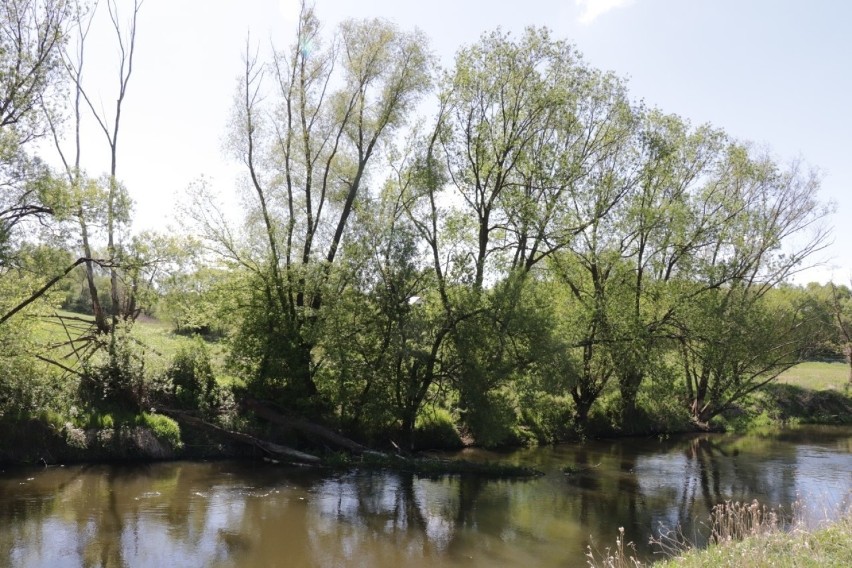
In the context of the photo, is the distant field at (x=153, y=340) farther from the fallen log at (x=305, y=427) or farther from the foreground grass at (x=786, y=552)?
the foreground grass at (x=786, y=552)

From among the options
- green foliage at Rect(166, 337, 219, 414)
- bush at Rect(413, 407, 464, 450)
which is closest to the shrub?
green foliage at Rect(166, 337, 219, 414)

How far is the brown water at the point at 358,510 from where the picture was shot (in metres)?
13.7

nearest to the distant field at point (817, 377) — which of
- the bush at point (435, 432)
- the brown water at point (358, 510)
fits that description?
the brown water at point (358, 510)

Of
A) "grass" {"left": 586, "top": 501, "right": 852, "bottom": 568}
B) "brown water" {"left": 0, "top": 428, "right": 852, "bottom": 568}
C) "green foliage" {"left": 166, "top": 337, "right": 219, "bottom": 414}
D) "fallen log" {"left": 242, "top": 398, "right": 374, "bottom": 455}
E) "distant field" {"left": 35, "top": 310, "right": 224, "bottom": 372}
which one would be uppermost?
"distant field" {"left": 35, "top": 310, "right": 224, "bottom": 372}

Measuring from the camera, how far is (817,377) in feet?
169

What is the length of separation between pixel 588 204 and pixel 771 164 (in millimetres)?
14553

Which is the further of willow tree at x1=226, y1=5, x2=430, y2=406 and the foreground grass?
willow tree at x1=226, y1=5, x2=430, y2=406

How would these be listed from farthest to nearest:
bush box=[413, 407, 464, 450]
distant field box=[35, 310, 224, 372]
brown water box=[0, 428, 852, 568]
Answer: bush box=[413, 407, 464, 450] < distant field box=[35, 310, 224, 372] < brown water box=[0, 428, 852, 568]

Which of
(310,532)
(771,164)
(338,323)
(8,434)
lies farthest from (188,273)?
(771,164)

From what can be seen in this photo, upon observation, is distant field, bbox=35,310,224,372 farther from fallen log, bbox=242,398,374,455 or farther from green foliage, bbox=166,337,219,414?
fallen log, bbox=242,398,374,455

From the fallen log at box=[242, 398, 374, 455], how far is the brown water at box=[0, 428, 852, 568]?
8.33 feet

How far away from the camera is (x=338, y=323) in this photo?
2427 centimetres

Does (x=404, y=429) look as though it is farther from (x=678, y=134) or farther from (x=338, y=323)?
(x=678, y=134)

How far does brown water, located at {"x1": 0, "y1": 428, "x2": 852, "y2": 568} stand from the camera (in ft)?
44.9
